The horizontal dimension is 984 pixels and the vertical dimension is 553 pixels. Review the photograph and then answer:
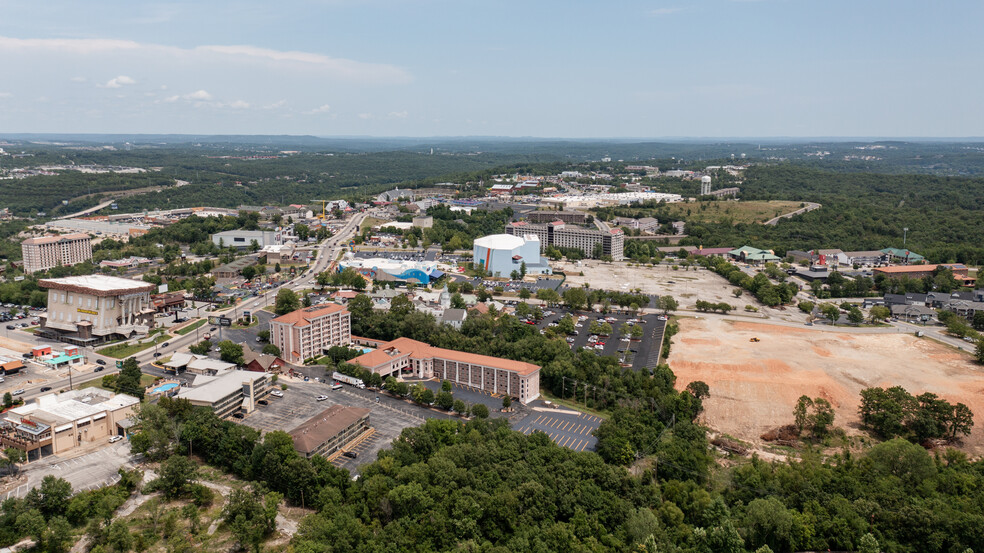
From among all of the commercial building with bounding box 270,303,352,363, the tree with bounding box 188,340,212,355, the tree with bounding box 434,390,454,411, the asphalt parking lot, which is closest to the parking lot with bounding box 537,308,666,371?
the asphalt parking lot

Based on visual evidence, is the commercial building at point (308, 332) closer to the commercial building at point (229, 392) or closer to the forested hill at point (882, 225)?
the commercial building at point (229, 392)

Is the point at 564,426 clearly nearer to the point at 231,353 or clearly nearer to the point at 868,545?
the point at 868,545

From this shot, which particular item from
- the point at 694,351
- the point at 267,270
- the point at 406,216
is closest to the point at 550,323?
the point at 694,351

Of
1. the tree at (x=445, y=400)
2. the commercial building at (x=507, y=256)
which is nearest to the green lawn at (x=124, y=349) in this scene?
the tree at (x=445, y=400)

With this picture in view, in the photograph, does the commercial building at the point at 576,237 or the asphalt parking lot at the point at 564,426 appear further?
the commercial building at the point at 576,237

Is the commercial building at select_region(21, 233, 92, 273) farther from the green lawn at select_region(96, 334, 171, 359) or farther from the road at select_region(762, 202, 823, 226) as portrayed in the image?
the road at select_region(762, 202, 823, 226)

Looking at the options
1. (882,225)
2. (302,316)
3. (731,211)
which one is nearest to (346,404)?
(302,316)
